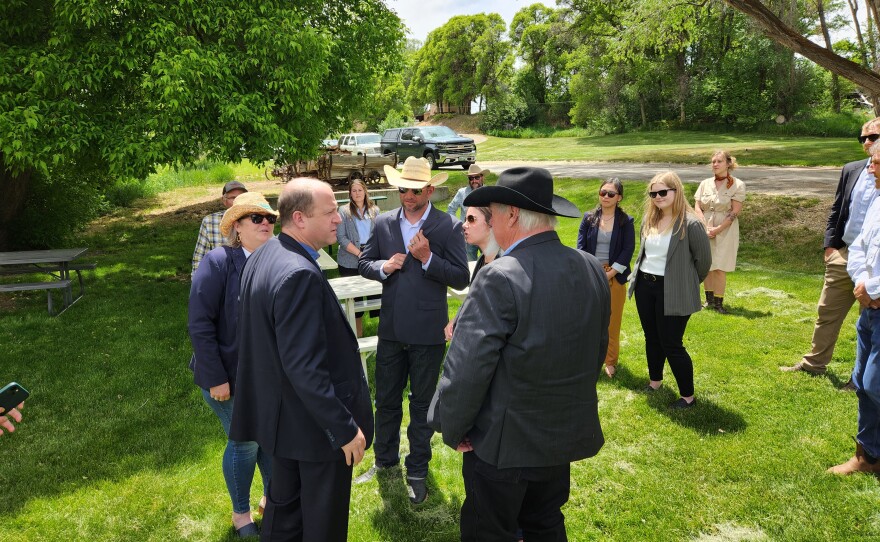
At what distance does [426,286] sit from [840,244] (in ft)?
12.3

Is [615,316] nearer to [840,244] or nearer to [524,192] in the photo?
[840,244]

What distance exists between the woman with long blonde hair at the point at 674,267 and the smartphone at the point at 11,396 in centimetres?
438

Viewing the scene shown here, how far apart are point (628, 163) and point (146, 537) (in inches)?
836

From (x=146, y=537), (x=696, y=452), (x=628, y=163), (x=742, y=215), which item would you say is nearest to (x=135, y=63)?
(x=146, y=537)

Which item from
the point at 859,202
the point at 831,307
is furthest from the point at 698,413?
the point at 859,202

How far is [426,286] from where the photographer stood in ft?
13.0

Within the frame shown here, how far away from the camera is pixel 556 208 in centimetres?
259

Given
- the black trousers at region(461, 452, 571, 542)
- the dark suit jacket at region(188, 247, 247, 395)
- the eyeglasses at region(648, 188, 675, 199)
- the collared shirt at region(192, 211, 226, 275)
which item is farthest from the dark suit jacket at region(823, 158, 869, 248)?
the collared shirt at region(192, 211, 226, 275)

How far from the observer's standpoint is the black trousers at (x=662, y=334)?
4918mm

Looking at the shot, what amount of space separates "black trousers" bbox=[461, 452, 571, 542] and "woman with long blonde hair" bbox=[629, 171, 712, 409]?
265 cm

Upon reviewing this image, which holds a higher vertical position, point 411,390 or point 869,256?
point 869,256

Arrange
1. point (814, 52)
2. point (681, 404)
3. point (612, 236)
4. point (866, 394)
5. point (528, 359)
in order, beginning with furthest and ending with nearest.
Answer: point (814, 52), point (612, 236), point (681, 404), point (866, 394), point (528, 359)

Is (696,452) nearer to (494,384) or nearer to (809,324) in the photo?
(494,384)

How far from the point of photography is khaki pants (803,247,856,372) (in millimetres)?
5191
